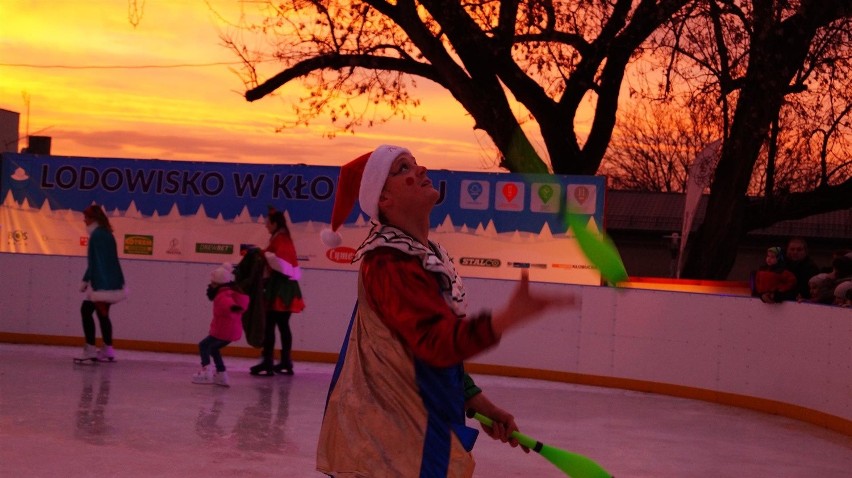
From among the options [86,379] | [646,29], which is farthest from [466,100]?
[86,379]

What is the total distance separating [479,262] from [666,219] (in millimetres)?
37304

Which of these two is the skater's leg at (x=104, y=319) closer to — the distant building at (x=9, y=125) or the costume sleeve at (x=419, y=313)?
the costume sleeve at (x=419, y=313)

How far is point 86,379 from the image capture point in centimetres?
1066

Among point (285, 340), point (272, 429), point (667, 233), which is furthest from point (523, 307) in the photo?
point (667, 233)

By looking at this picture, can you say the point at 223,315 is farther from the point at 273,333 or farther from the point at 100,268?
the point at 100,268

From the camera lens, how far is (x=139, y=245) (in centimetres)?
1483

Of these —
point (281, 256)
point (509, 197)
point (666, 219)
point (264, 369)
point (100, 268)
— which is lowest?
point (264, 369)

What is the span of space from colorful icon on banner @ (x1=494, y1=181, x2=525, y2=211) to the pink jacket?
4174 mm

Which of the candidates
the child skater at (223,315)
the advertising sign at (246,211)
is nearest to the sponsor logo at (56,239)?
the advertising sign at (246,211)

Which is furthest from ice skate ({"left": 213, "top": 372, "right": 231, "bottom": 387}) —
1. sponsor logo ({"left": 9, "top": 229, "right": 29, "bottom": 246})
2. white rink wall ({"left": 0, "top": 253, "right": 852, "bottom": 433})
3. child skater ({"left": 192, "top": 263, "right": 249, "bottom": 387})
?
sponsor logo ({"left": 9, "top": 229, "right": 29, "bottom": 246})

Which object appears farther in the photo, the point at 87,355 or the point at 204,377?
the point at 87,355

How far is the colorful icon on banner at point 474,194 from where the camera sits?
1388 cm

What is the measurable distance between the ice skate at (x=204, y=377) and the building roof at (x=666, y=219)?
37.7 m

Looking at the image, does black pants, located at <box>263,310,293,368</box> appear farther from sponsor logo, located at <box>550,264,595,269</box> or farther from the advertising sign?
sponsor logo, located at <box>550,264,595,269</box>
